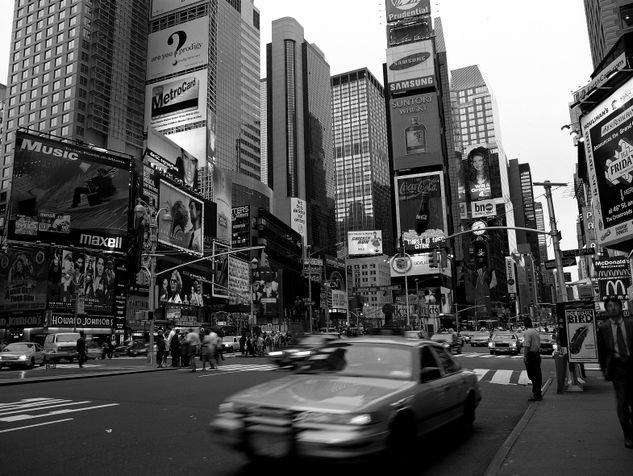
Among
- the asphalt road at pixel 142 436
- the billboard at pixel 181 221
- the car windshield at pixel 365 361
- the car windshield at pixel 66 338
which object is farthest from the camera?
the billboard at pixel 181 221

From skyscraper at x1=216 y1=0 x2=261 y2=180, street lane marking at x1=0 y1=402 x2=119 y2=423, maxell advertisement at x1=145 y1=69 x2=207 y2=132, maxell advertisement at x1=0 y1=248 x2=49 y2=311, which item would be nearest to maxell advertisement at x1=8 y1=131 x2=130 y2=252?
maxell advertisement at x1=0 y1=248 x2=49 y2=311

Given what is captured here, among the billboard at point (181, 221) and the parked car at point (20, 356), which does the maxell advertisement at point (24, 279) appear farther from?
the parked car at point (20, 356)

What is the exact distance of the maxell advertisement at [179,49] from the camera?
13112 cm

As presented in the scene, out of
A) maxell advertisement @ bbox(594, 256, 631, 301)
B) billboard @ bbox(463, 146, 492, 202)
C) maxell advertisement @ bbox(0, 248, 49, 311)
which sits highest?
billboard @ bbox(463, 146, 492, 202)

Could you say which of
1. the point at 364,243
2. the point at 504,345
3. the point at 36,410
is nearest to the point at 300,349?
the point at 36,410

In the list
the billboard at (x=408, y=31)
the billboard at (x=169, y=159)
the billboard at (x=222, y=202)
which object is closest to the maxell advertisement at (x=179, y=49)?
the billboard at (x=222, y=202)

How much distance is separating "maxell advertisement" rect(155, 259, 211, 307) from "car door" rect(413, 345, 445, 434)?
208ft

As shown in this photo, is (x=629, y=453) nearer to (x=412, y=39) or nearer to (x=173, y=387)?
(x=173, y=387)

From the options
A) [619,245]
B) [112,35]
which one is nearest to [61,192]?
[619,245]

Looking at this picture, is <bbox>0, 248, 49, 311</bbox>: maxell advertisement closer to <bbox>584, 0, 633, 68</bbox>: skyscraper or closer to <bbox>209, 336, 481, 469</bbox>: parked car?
<bbox>209, 336, 481, 469</bbox>: parked car

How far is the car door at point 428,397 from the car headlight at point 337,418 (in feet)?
3.73

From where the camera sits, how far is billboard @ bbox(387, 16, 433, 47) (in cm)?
15150

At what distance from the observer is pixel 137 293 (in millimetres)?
72125

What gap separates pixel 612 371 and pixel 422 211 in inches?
5504
